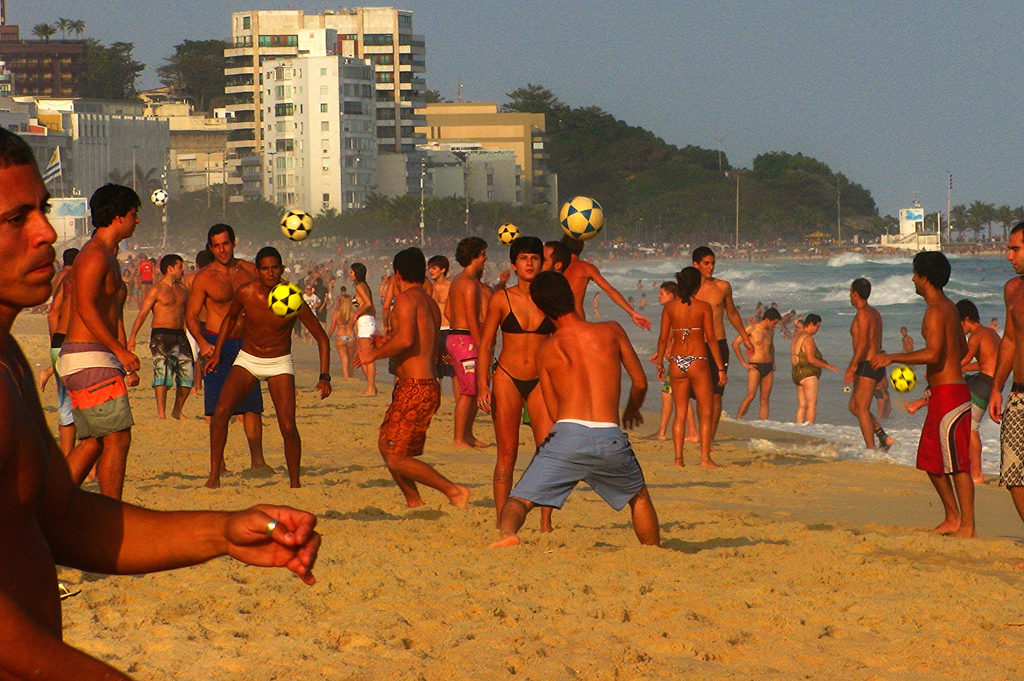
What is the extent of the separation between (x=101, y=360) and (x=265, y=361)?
1.86 m

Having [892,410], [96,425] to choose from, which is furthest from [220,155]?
[96,425]

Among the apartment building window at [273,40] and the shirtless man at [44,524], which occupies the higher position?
the apartment building window at [273,40]

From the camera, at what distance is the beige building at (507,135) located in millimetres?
134250

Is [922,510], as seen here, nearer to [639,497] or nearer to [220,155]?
[639,497]

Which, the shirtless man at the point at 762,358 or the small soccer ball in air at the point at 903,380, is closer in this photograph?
the small soccer ball in air at the point at 903,380

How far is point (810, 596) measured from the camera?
18.3 feet

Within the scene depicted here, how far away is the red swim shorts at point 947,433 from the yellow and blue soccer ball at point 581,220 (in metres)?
3.18

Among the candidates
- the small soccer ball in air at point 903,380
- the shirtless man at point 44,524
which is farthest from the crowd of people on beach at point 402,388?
the small soccer ball in air at point 903,380

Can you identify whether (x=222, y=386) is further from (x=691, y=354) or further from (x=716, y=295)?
(x=716, y=295)

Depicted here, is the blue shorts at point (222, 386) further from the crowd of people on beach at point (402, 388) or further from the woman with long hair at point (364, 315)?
the woman with long hair at point (364, 315)

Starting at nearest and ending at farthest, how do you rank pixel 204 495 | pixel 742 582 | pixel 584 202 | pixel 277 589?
pixel 277 589 < pixel 742 582 < pixel 204 495 < pixel 584 202

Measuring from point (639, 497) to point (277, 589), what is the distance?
72.4 inches

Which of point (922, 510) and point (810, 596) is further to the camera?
point (922, 510)

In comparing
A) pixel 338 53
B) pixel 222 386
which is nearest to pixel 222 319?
pixel 222 386
